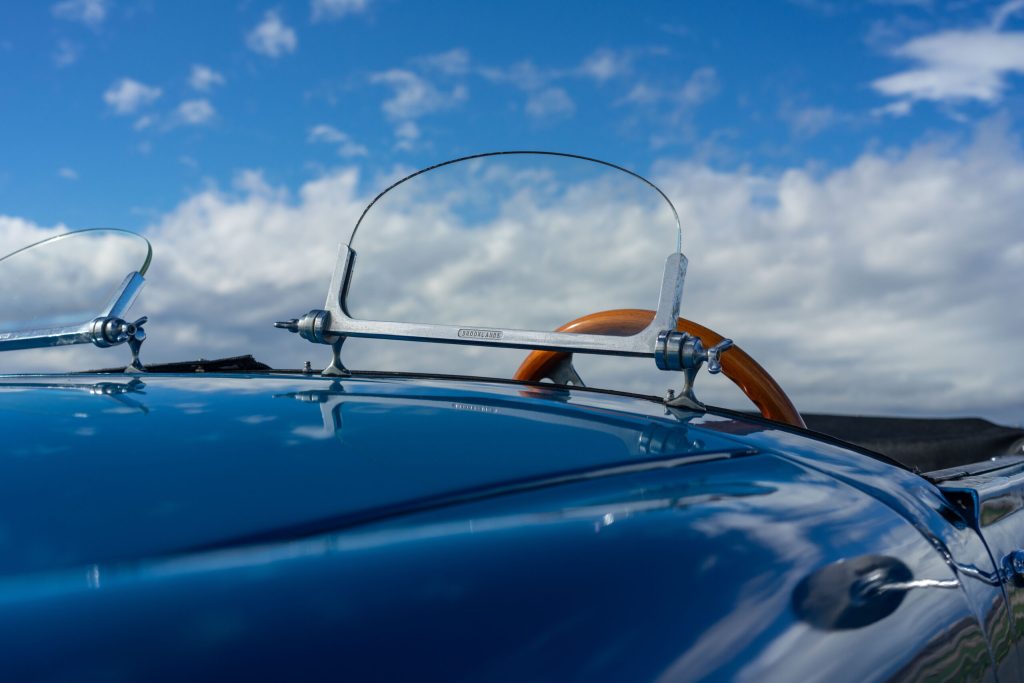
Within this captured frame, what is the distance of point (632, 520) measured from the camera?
0.95 meters

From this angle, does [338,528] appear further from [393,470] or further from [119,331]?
[119,331]

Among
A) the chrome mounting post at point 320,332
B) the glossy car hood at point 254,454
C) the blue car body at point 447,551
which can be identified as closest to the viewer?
the blue car body at point 447,551

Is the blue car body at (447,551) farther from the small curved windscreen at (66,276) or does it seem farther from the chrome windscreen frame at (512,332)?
the small curved windscreen at (66,276)

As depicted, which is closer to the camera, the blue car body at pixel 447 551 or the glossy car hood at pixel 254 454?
the blue car body at pixel 447 551

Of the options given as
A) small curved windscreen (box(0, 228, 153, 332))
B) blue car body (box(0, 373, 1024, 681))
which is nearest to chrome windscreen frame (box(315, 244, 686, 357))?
blue car body (box(0, 373, 1024, 681))

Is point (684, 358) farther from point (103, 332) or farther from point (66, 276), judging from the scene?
point (66, 276)

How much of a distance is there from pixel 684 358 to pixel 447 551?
3.79 feet

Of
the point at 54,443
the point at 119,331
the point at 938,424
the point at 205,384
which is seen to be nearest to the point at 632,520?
the point at 54,443

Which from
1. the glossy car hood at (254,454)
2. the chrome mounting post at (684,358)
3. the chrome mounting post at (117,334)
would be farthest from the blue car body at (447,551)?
the chrome mounting post at (117,334)

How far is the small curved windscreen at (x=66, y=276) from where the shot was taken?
248cm

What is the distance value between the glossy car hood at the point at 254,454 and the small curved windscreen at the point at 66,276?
0.90m

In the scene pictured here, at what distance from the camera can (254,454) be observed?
1.03 metres

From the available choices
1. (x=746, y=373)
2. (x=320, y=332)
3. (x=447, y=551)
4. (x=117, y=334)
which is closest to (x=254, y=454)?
(x=447, y=551)

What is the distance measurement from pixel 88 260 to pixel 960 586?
245 centimetres
